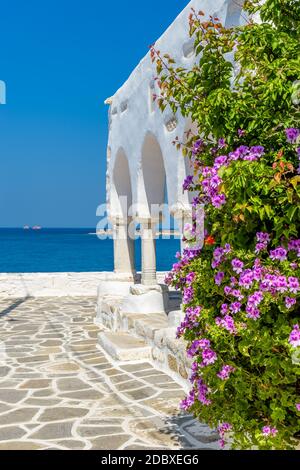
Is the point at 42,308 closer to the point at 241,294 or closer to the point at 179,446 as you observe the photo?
the point at 179,446

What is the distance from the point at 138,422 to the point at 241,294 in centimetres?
244

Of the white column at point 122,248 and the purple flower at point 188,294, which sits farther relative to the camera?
the white column at point 122,248

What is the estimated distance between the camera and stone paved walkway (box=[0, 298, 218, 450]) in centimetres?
405

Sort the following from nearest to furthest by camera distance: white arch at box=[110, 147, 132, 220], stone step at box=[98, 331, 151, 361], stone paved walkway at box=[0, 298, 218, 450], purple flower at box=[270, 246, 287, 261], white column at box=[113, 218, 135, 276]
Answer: purple flower at box=[270, 246, 287, 261] → stone paved walkway at box=[0, 298, 218, 450] → stone step at box=[98, 331, 151, 361] → white column at box=[113, 218, 135, 276] → white arch at box=[110, 147, 132, 220]

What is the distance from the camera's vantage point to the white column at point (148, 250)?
8.83 m

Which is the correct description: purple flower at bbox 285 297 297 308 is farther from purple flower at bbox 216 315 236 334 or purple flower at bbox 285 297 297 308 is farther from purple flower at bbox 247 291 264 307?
purple flower at bbox 216 315 236 334

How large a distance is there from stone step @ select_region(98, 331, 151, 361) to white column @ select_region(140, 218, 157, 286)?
4.91 ft

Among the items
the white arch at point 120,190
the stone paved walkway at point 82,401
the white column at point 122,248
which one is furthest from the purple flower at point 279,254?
the white arch at point 120,190

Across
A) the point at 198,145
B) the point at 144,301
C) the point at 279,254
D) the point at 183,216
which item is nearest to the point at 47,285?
the point at 144,301

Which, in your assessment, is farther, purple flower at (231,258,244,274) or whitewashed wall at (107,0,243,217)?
whitewashed wall at (107,0,243,217)

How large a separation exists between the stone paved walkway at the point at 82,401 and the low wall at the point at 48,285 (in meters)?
5.95

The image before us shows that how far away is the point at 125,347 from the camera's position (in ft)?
22.3

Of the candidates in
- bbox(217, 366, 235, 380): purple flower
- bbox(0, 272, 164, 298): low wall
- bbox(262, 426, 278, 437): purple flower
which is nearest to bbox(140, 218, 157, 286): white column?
bbox(0, 272, 164, 298): low wall

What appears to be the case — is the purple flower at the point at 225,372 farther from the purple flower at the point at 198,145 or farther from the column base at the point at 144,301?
the column base at the point at 144,301
